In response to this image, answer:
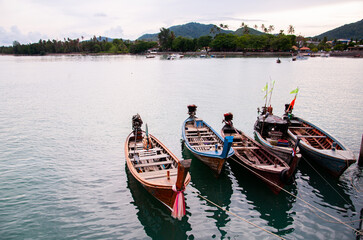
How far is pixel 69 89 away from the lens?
50.5m

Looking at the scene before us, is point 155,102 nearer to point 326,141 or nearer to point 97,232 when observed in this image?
point 326,141

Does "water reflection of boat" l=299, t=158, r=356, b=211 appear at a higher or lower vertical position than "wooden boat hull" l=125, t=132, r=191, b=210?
lower

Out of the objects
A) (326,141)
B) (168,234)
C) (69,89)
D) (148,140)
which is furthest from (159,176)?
(69,89)

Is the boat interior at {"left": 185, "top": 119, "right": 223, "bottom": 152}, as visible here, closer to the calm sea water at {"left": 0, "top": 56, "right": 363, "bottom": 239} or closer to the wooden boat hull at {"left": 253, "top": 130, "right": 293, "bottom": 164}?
the calm sea water at {"left": 0, "top": 56, "right": 363, "bottom": 239}

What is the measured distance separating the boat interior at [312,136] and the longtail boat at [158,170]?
393 inches

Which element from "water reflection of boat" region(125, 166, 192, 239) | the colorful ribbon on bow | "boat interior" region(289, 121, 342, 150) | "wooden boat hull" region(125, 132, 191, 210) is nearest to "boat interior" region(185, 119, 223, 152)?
"wooden boat hull" region(125, 132, 191, 210)

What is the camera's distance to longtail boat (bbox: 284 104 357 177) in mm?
13734

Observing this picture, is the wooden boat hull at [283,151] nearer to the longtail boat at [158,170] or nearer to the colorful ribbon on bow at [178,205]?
the longtail boat at [158,170]

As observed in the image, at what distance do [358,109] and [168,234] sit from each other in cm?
3283

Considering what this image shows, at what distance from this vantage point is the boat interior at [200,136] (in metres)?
16.6

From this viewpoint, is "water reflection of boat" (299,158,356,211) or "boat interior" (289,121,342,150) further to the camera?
"boat interior" (289,121,342,150)

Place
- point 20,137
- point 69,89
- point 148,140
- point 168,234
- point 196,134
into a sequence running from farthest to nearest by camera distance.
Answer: point 69,89 < point 20,137 < point 196,134 < point 148,140 < point 168,234

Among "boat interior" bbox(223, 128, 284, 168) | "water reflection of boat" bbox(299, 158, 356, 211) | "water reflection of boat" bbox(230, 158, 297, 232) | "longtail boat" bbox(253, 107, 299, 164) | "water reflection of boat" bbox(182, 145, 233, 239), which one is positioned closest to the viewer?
"water reflection of boat" bbox(230, 158, 297, 232)

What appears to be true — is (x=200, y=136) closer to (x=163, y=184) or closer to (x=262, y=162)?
(x=262, y=162)
